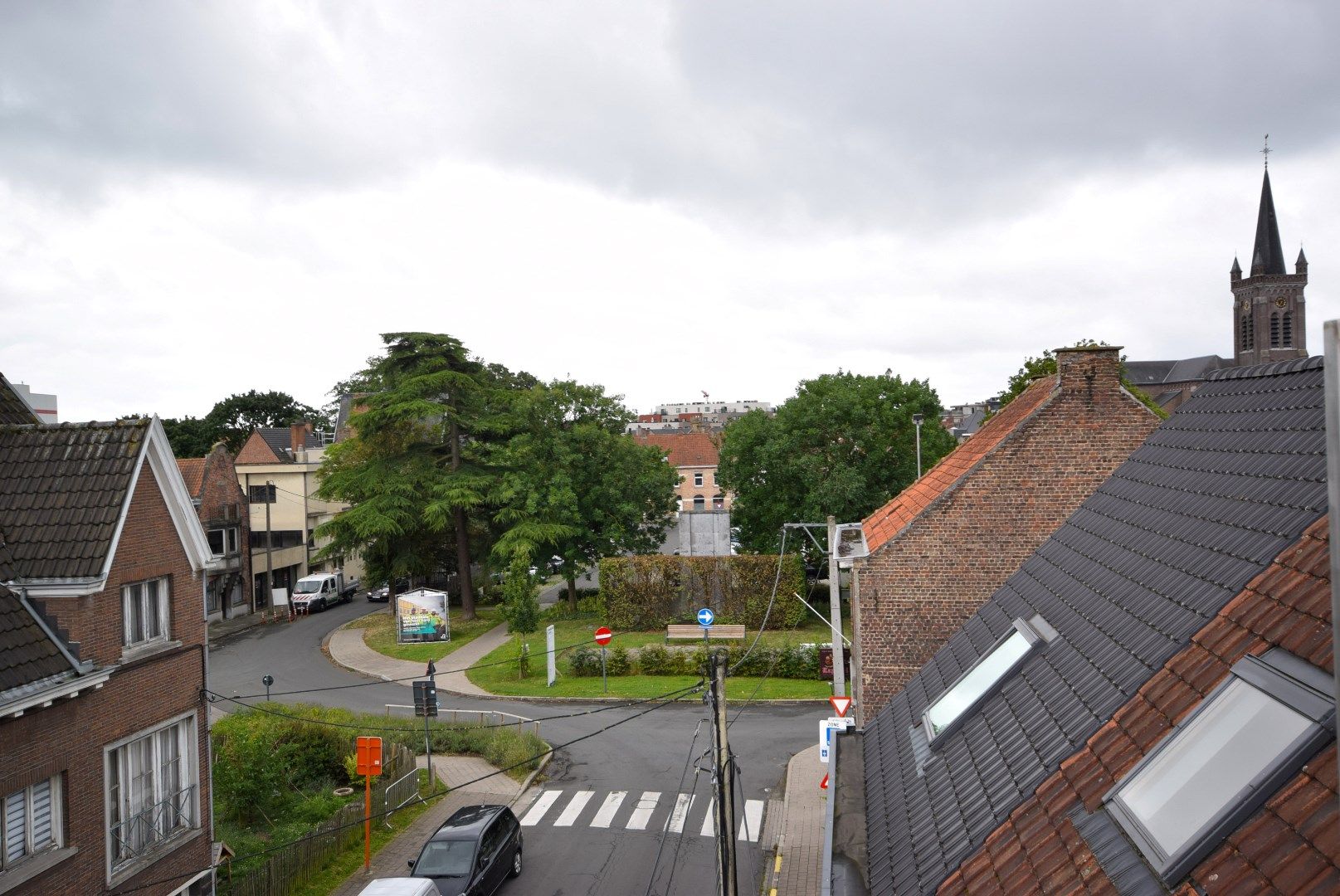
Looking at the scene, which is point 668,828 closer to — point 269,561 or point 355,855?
point 355,855

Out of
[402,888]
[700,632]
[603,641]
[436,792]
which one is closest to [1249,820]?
[402,888]

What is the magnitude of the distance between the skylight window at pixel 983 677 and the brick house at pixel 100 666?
32.1ft

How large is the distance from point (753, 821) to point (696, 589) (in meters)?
20.3

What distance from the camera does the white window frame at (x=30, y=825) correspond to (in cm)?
969

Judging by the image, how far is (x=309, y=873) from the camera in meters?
16.4

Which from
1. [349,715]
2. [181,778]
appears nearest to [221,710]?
[349,715]

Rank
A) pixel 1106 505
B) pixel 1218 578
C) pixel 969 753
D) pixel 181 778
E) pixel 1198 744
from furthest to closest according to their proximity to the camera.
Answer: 1. pixel 181 778
2. pixel 1106 505
3. pixel 969 753
4. pixel 1218 578
5. pixel 1198 744

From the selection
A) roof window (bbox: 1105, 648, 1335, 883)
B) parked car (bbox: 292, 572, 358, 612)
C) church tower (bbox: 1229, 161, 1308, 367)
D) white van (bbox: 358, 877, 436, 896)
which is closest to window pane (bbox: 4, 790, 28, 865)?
white van (bbox: 358, 877, 436, 896)

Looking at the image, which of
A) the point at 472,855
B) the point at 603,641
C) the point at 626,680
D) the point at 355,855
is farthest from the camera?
the point at 626,680

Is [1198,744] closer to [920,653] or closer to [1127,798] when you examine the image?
[1127,798]

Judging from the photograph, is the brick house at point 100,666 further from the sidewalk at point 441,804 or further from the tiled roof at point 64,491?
the sidewalk at point 441,804

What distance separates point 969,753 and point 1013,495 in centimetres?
1002

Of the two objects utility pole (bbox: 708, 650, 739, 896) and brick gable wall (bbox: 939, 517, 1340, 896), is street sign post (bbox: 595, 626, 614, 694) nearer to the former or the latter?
utility pole (bbox: 708, 650, 739, 896)

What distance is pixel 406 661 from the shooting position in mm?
35469
